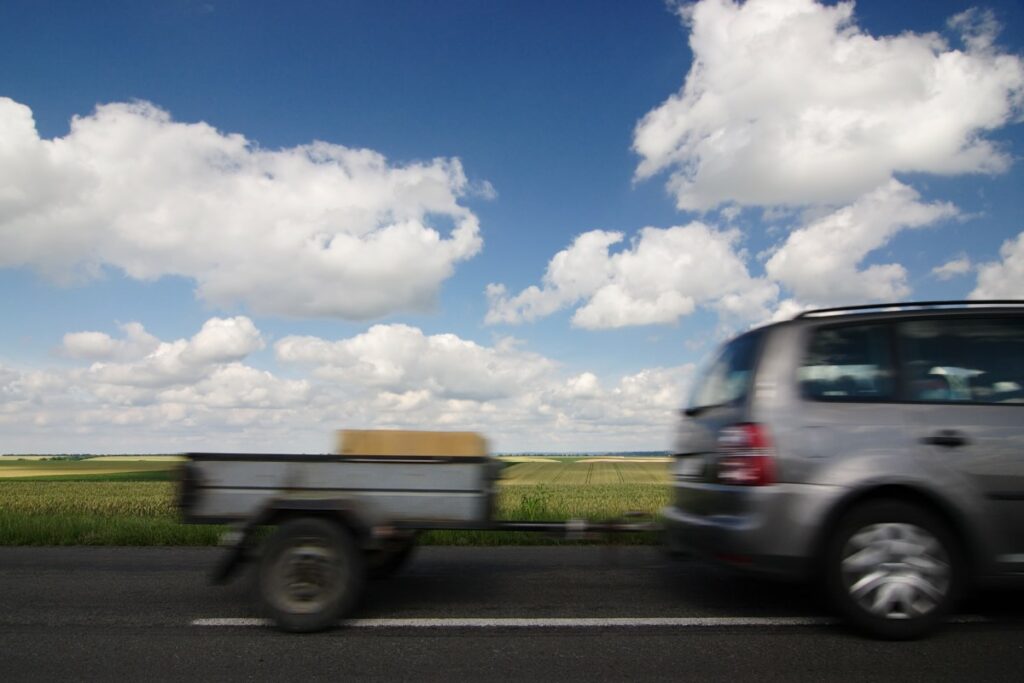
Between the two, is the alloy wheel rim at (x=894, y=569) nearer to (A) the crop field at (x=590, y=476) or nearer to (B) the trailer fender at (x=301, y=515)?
(B) the trailer fender at (x=301, y=515)

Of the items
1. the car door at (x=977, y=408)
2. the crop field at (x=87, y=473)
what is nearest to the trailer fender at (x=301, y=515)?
the car door at (x=977, y=408)

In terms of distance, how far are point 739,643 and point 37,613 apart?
455 centimetres

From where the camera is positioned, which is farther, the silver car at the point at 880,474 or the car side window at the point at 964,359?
the car side window at the point at 964,359

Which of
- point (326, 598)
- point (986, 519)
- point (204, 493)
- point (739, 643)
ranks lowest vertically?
point (739, 643)

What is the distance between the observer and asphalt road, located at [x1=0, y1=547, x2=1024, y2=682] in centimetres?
384

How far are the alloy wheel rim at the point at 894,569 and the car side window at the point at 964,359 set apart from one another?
0.80 metres

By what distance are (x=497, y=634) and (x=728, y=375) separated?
2154 mm

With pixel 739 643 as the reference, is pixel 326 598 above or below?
above

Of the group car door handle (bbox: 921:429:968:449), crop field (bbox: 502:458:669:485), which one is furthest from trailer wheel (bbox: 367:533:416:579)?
crop field (bbox: 502:458:669:485)

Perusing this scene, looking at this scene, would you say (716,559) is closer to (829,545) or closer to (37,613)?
(829,545)

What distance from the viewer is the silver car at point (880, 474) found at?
167 inches

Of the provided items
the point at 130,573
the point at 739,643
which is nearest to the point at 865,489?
the point at 739,643

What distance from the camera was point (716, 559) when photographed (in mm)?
4496

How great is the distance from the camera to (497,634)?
449 cm
